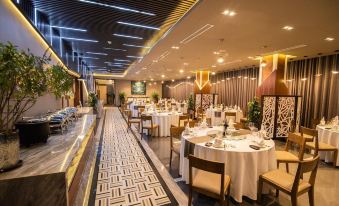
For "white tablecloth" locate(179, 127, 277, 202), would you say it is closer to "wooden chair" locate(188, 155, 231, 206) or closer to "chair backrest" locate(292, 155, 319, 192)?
"wooden chair" locate(188, 155, 231, 206)

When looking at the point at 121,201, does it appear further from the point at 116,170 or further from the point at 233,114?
the point at 233,114

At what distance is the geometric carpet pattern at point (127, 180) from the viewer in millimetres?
2671

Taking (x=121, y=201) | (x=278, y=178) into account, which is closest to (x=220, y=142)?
(x=278, y=178)

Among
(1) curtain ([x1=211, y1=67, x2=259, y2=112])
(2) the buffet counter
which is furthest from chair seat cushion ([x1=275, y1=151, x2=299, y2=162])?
(1) curtain ([x1=211, y1=67, x2=259, y2=112])

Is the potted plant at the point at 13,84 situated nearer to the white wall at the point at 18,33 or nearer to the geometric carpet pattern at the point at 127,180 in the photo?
the white wall at the point at 18,33

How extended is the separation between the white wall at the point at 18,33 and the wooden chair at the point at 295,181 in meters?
3.93

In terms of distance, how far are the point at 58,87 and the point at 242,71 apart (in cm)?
1022

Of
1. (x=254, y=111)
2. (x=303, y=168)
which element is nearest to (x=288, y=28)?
(x=254, y=111)

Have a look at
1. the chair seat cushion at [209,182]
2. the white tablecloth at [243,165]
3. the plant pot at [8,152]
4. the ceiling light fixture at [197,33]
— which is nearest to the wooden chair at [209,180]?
the chair seat cushion at [209,182]

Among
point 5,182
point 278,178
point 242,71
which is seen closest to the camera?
point 5,182

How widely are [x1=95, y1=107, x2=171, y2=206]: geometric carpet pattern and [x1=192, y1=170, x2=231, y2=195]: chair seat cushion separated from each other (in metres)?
0.67

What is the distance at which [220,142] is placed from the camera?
A: 107 inches

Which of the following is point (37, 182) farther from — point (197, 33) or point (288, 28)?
point (288, 28)

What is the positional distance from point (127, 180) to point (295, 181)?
2717mm
